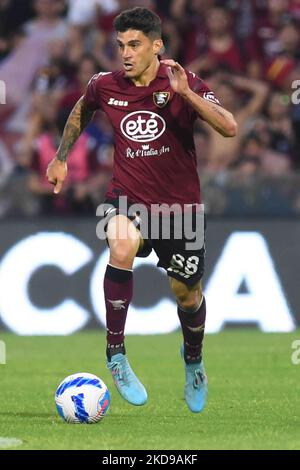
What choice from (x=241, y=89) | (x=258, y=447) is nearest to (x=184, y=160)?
(x=258, y=447)

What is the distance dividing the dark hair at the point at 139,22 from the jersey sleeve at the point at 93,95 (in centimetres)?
52

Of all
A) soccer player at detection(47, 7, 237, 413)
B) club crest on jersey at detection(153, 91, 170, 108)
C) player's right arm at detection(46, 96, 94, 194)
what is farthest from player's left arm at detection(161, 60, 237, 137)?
player's right arm at detection(46, 96, 94, 194)

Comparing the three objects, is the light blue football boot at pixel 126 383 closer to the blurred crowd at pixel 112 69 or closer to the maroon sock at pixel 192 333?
the maroon sock at pixel 192 333

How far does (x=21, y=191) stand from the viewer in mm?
12992

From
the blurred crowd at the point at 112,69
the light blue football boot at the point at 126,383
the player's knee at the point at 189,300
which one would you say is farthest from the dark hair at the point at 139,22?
the blurred crowd at the point at 112,69

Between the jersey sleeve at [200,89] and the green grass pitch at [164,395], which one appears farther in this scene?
the jersey sleeve at [200,89]

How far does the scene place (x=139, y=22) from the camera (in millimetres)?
7406

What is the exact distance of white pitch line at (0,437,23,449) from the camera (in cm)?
614

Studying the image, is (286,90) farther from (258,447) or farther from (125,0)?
(258,447)

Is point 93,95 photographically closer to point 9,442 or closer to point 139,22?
point 139,22

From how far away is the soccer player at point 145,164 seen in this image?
7383 millimetres

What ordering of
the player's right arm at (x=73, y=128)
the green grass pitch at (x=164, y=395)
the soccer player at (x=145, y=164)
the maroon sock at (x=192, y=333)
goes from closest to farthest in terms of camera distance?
the green grass pitch at (x=164, y=395), the soccer player at (x=145, y=164), the player's right arm at (x=73, y=128), the maroon sock at (x=192, y=333)

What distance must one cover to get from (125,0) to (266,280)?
162 inches

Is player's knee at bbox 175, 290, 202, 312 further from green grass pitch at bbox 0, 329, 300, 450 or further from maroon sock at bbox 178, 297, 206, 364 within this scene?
green grass pitch at bbox 0, 329, 300, 450
